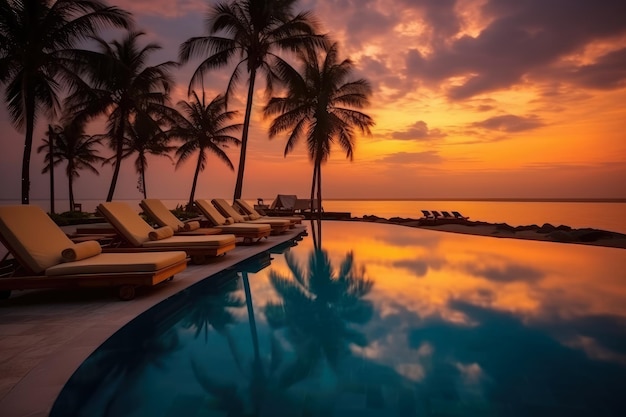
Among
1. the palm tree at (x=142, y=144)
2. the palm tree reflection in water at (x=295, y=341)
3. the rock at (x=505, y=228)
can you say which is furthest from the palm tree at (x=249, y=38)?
the palm tree reflection in water at (x=295, y=341)

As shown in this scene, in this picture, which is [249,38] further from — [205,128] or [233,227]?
[205,128]

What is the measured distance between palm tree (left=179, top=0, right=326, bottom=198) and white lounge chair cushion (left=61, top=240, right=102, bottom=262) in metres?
11.0

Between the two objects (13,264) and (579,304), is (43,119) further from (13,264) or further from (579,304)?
(579,304)

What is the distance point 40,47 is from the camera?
12.4 m

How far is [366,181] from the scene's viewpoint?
3316 centimetres

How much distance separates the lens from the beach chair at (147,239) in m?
5.96

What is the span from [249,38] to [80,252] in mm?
12593

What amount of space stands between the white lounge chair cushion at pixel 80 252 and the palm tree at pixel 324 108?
15260mm

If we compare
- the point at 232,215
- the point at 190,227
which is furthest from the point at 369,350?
the point at 232,215

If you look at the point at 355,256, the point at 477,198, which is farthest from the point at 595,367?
the point at 477,198

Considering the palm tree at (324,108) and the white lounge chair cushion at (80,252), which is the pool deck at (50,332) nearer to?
the white lounge chair cushion at (80,252)

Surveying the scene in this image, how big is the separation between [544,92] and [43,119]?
1937 cm

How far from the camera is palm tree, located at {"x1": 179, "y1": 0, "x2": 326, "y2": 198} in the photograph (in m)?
15.0

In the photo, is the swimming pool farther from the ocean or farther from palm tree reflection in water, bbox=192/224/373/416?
the ocean
